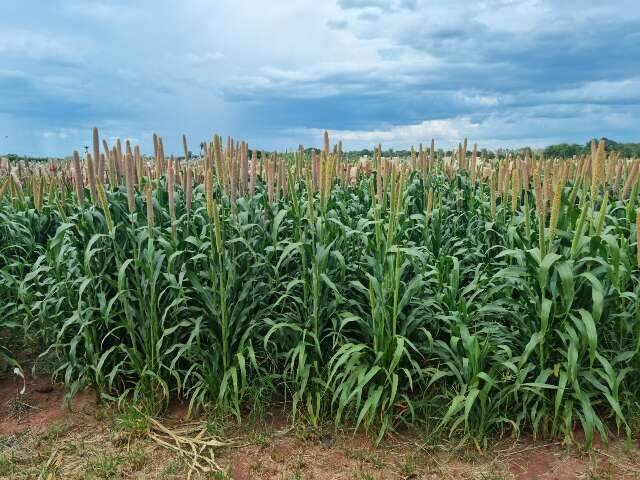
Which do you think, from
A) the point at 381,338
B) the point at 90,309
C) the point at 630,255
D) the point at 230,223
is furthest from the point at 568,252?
the point at 90,309

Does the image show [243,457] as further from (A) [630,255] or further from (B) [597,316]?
(A) [630,255]

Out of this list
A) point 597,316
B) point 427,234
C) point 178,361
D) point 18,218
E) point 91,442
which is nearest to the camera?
point 597,316

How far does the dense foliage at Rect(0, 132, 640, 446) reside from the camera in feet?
12.5

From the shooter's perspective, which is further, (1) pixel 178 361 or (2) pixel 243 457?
(1) pixel 178 361

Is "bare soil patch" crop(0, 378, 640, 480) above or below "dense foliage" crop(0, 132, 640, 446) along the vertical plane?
below

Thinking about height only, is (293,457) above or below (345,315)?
below

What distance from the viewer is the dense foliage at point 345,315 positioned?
3.80 meters

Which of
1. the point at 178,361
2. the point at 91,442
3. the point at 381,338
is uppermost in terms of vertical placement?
the point at 381,338

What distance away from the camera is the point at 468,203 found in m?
6.33

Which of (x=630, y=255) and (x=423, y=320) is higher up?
(x=630, y=255)

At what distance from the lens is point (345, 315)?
4.05 m

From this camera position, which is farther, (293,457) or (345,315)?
(345,315)

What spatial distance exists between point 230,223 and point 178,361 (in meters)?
1.20

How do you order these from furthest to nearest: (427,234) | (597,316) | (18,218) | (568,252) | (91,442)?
(18,218) → (427,234) → (91,442) → (568,252) → (597,316)
